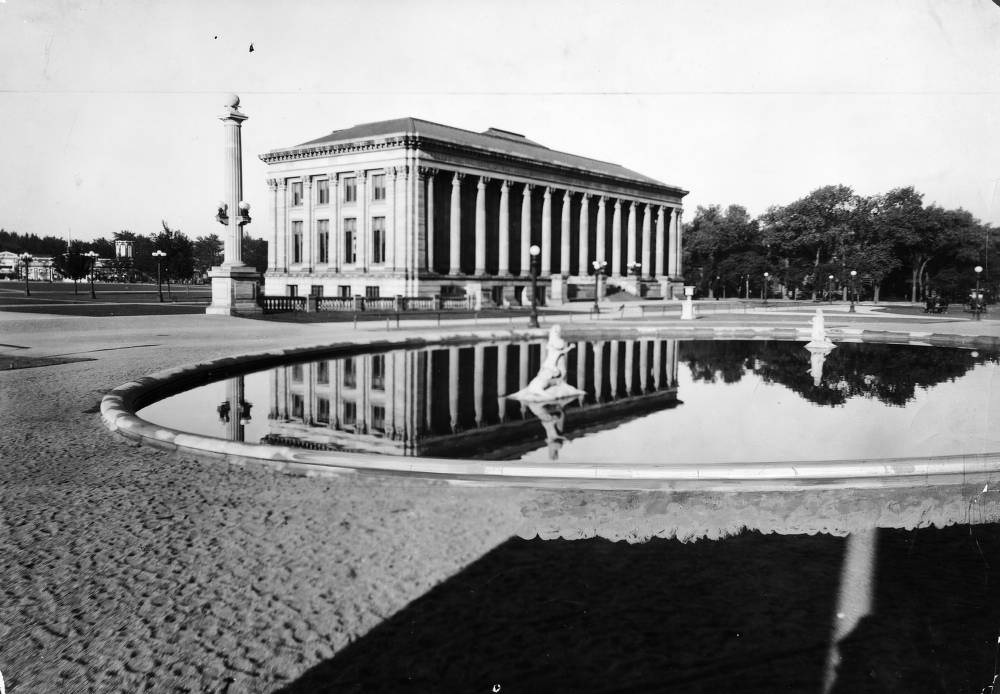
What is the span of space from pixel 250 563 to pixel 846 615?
448 cm

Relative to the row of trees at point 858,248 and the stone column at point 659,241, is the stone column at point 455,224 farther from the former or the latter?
the row of trees at point 858,248

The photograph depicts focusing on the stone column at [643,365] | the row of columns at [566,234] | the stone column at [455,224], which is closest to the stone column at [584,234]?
the row of columns at [566,234]

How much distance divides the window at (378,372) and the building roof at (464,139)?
4044 cm

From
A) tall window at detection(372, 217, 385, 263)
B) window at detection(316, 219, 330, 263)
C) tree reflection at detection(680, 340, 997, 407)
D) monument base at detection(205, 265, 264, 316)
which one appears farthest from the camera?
window at detection(316, 219, 330, 263)

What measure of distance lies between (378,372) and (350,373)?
732 mm

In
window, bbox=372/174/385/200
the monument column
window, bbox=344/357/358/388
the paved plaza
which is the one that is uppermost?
window, bbox=372/174/385/200

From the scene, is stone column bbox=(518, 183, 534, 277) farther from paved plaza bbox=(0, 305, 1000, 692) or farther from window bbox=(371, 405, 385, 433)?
paved plaza bbox=(0, 305, 1000, 692)

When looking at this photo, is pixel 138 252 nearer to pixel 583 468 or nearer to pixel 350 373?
pixel 350 373

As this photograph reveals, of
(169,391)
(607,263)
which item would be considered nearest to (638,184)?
(607,263)

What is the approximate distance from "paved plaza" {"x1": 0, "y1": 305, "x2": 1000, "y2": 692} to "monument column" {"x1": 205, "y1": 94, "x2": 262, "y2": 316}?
29120 mm

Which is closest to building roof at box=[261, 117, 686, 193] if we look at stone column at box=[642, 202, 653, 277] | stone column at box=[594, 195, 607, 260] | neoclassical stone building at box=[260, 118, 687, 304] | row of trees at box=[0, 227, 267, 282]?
neoclassical stone building at box=[260, 118, 687, 304]

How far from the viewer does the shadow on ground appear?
4.55 metres

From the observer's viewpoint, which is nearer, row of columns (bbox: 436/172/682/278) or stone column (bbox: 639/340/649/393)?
stone column (bbox: 639/340/649/393)

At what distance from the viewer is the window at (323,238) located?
220 ft
